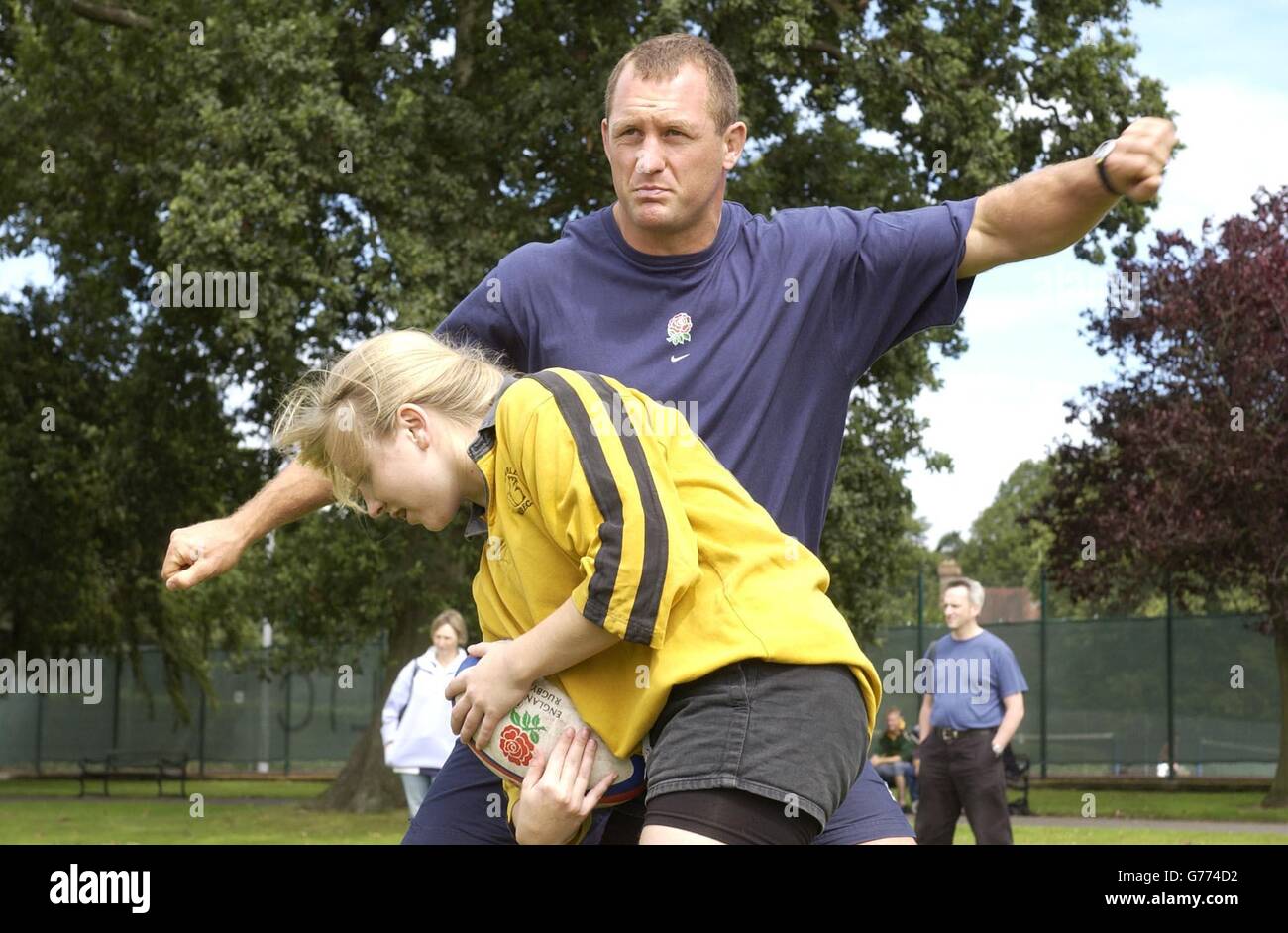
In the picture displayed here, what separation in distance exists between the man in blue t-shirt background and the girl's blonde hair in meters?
9.16

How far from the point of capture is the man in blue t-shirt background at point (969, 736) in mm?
11406

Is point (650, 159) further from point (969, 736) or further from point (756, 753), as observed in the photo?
point (969, 736)

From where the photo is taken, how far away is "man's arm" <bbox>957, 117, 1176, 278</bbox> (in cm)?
306

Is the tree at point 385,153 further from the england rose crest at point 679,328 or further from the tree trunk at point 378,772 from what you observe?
the england rose crest at point 679,328

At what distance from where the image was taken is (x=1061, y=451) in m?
28.2

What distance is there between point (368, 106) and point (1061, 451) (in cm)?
1487

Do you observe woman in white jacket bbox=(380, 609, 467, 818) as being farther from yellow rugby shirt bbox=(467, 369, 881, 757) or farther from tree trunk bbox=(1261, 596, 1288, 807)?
tree trunk bbox=(1261, 596, 1288, 807)

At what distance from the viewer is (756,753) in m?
2.51

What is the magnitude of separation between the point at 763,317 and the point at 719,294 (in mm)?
118

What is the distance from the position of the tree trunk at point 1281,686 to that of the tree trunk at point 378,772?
1390cm

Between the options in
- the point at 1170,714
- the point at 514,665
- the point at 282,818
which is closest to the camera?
the point at 514,665

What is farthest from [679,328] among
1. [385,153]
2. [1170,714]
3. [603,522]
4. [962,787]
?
[1170,714]
